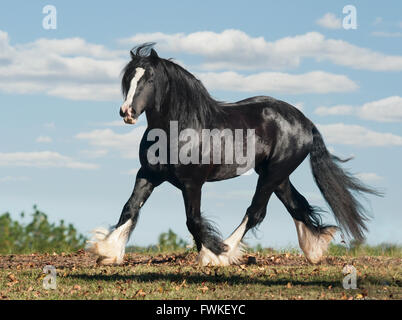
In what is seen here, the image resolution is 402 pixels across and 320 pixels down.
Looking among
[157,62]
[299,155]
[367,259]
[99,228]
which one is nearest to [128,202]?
[99,228]

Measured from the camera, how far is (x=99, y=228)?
9.83 m

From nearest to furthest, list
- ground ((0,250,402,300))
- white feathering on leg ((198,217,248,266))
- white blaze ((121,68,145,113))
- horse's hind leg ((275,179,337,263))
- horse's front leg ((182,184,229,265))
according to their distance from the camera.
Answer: ground ((0,250,402,300))
white blaze ((121,68,145,113))
horse's front leg ((182,184,229,265))
white feathering on leg ((198,217,248,266))
horse's hind leg ((275,179,337,263))

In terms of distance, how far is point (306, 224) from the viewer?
10.8 m

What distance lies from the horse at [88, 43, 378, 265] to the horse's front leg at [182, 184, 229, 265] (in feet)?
0.04

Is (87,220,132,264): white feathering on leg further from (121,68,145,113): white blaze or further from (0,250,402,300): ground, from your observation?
(121,68,145,113): white blaze

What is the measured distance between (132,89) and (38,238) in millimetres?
5438

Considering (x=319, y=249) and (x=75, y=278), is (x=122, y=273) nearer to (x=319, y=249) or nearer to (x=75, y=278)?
(x=75, y=278)

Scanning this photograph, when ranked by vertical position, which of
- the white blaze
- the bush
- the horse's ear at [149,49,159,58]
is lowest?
the bush

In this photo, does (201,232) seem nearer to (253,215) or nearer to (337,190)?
(253,215)

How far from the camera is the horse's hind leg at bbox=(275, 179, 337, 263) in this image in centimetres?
1078

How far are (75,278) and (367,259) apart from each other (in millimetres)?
5084

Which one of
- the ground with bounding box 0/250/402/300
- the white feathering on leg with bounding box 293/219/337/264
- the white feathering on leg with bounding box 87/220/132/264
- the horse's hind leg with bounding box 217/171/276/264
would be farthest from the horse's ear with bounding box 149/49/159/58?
the white feathering on leg with bounding box 293/219/337/264

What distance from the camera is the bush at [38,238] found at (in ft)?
42.7

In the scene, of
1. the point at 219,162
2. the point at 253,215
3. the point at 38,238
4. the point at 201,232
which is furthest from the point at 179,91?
the point at 38,238
